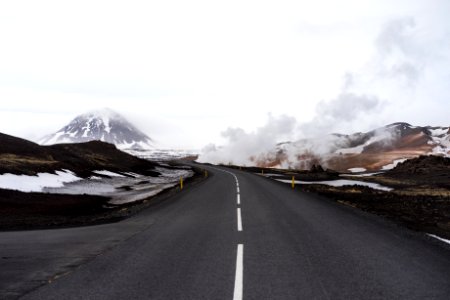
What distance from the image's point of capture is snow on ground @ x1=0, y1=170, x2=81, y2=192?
3035 centimetres

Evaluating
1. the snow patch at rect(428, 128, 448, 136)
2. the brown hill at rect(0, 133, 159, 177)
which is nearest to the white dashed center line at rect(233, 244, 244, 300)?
the brown hill at rect(0, 133, 159, 177)

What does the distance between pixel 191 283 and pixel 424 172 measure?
54462mm

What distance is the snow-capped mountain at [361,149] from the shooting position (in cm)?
10462

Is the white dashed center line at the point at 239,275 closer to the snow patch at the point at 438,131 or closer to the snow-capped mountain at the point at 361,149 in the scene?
the snow-capped mountain at the point at 361,149

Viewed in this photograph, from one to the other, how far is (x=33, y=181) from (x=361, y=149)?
101 meters

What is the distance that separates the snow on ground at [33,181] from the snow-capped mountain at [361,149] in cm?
7762

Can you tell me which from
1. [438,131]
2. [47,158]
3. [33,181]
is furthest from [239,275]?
[438,131]

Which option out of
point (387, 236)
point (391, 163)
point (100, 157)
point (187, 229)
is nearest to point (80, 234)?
point (187, 229)

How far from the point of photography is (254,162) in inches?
4938

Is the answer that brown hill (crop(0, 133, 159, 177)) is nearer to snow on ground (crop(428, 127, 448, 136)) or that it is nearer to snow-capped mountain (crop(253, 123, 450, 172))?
snow-capped mountain (crop(253, 123, 450, 172))

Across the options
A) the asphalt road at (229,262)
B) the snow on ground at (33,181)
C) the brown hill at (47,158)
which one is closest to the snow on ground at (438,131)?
the brown hill at (47,158)

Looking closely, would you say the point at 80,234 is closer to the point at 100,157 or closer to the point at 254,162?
the point at 100,157

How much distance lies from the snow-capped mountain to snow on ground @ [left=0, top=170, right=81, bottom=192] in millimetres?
77624

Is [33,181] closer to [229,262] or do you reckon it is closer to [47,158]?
[47,158]
